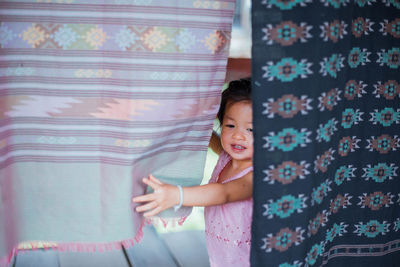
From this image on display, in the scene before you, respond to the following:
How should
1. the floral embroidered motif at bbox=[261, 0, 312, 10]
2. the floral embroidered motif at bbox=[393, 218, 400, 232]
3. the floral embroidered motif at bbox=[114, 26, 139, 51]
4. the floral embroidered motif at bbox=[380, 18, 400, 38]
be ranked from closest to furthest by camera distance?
the floral embroidered motif at bbox=[261, 0, 312, 10] → the floral embroidered motif at bbox=[114, 26, 139, 51] → the floral embroidered motif at bbox=[380, 18, 400, 38] → the floral embroidered motif at bbox=[393, 218, 400, 232]

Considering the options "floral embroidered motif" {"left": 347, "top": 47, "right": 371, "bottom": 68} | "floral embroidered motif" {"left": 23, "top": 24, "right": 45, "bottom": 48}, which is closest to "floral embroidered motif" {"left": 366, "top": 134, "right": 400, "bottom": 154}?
"floral embroidered motif" {"left": 347, "top": 47, "right": 371, "bottom": 68}

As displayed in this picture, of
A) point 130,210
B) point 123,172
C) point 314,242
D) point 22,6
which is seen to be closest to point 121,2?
point 22,6

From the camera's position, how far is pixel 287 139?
1179mm

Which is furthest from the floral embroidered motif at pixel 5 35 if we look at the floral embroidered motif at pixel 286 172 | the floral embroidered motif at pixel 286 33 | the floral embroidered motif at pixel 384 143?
the floral embroidered motif at pixel 384 143

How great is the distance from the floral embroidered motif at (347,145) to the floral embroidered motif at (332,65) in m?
0.22

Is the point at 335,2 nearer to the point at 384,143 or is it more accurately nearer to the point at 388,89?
the point at 388,89

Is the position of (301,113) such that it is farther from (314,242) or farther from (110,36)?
(110,36)

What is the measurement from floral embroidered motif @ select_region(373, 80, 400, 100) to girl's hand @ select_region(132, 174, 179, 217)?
0.68 metres

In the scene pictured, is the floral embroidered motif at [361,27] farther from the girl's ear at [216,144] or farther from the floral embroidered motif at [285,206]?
the girl's ear at [216,144]

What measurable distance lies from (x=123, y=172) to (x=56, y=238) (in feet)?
0.95

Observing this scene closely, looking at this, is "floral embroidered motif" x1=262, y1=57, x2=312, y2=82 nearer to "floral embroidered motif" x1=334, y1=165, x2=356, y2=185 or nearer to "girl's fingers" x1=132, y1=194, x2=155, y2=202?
"floral embroidered motif" x1=334, y1=165, x2=356, y2=185

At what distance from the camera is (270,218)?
1219mm

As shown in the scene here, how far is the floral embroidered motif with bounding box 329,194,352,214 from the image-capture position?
1402 mm

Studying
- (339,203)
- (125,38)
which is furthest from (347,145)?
(125,38)
